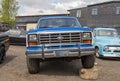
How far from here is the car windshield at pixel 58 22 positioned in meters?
9.08

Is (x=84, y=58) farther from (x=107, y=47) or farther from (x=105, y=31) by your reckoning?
(x=105, y=31)

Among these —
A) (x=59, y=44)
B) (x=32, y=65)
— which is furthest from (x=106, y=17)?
(x=59, y=44)

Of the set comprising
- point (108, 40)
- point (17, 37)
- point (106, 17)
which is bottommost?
point (17, 37)

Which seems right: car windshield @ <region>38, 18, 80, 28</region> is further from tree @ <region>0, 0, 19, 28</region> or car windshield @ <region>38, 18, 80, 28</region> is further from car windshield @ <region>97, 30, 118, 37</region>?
tree @ <region>0, 0, 19, 28</region>

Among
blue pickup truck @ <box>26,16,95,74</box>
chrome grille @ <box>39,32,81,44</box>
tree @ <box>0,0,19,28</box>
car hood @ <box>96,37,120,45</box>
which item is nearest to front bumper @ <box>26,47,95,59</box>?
blue pickup truck @ <box>26,16,95,74</box>

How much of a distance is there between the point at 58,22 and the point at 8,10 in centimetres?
3367

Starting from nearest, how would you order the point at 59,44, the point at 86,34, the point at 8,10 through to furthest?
the point at 59,44
the point at 86,34
the point at 8,10

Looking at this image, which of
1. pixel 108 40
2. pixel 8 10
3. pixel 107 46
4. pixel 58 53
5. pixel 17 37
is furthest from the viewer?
pixel 8 10

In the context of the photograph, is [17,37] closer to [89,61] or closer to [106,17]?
[89,61]

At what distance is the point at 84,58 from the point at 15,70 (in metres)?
2.54

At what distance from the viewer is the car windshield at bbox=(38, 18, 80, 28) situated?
29.8 ft

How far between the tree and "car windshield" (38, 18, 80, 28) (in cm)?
3268

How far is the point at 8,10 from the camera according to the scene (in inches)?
1633

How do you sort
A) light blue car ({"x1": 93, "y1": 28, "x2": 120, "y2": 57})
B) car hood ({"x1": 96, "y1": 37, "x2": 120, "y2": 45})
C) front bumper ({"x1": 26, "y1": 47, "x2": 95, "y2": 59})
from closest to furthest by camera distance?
front bumper ({"x1": 26, "y1": 47, "x2": 95, "y2": 59})
light blue car ({"x1": 93, "y1": 28, "x2": 120, "y2": 57})
car hood ({"x1": 96, "y1": 37, "x2": 120, "y2": 45})
